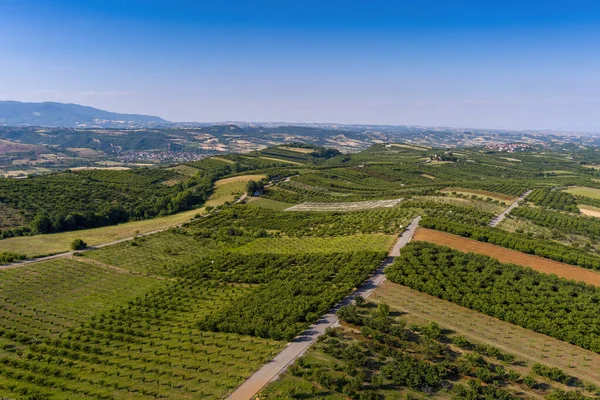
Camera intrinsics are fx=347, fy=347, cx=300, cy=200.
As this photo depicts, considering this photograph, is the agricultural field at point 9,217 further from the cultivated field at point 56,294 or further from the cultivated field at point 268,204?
the cultivated field at point 268,204

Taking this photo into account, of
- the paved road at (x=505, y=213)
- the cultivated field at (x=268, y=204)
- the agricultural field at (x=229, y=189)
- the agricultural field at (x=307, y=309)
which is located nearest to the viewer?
the agricultural field at (x=307, y=309)

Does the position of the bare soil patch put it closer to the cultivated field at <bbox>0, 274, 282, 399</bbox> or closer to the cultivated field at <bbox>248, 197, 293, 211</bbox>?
the cultivated field at <bbox>248, 197, 293, 211</bbox>

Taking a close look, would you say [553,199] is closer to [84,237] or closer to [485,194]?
[485,194]

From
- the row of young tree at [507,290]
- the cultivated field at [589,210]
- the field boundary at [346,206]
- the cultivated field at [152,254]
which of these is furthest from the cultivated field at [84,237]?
the cultivated field at [589,210]

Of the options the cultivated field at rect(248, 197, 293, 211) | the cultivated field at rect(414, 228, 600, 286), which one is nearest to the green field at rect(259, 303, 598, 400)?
the cultivated field at rect(414, 228, 600, 286)

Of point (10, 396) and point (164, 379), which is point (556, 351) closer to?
point (164, 379)
